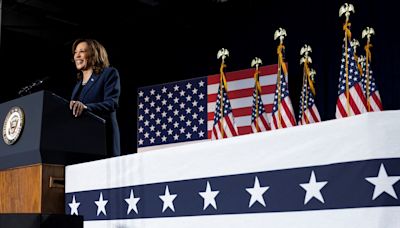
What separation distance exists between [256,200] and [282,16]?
4.93 metres

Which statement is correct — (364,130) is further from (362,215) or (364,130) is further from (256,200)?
(256,200)

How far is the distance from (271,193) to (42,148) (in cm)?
92

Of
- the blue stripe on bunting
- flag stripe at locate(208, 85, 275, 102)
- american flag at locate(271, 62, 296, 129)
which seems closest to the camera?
the blue stripe on bunting

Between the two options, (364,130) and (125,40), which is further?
(125,40)

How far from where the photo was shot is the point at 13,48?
22.9 ft

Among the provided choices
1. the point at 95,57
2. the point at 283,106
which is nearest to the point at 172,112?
the point at 283,106

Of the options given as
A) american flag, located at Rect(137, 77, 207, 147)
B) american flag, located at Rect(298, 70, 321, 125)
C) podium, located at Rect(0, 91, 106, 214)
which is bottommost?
podium, located at Rect(0, 91, 106, 214)

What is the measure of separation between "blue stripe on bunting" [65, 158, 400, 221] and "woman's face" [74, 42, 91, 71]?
28.6 inches

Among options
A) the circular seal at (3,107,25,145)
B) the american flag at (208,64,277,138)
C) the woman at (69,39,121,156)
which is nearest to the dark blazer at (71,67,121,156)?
the woman at (69,39,121,156)

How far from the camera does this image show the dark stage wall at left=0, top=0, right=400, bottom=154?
5293 mm

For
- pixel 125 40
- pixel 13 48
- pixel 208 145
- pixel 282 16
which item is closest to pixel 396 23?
pixel 282 16

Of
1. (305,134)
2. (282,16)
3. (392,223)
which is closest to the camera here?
(392,223)

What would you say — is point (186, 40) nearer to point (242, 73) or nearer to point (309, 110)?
point (242, 73)

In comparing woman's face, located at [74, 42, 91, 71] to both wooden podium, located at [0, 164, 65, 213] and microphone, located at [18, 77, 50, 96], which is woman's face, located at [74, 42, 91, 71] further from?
wooden podium, located at [0, 164, 65, 213]
